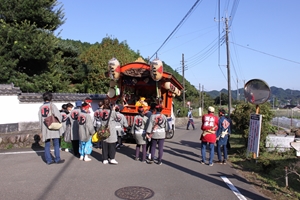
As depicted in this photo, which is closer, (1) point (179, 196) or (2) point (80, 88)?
(1) point (179, 196)

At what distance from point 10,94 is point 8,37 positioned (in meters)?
5.15

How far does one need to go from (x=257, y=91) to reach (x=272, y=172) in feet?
8.06

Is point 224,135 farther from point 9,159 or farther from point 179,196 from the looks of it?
point 9,159

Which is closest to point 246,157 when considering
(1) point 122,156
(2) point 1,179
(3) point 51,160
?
(1) point 122,156

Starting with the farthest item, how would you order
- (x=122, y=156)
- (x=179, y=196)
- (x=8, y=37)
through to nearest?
(x=8, y=37)
(x=122, y=156)
(x=179, y=196)

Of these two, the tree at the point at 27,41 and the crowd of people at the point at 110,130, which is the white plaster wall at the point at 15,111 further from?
the crowd of people at the point at 110,130

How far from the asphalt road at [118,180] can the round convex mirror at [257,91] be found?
2.23 m

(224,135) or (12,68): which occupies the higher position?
(12,68)

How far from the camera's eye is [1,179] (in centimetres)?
645

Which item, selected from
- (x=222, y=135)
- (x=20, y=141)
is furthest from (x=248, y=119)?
(x=20, y=141)

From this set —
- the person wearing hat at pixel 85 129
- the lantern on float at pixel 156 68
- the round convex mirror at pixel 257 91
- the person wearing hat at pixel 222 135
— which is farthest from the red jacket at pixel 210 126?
the lantern on float at pixel 156 68

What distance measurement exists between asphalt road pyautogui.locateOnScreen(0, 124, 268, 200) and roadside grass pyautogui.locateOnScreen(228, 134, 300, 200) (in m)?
0.35

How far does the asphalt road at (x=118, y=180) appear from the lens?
5641 millimetres

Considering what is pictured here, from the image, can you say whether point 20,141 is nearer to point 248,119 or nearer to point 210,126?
point 210,126
